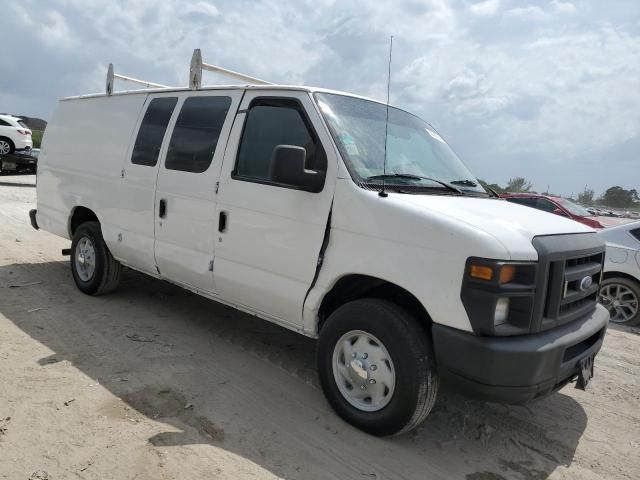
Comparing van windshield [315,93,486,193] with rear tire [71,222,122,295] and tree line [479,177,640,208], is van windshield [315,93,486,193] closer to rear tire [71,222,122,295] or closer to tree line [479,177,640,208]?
rear tire [71,222,122,295]

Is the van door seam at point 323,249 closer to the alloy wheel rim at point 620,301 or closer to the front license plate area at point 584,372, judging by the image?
the front license plate area at point 584,372

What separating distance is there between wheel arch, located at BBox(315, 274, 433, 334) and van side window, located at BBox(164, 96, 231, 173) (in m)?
1.57

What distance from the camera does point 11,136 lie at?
17500 millimetres

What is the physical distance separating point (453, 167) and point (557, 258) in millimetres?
1493

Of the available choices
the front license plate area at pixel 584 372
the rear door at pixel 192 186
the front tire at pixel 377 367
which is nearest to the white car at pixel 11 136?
the rear door at pixel 192 186

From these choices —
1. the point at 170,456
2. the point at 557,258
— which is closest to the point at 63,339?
the point at 170,456

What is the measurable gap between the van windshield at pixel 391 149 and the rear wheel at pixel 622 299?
358cm

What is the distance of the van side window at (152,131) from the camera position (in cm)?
482

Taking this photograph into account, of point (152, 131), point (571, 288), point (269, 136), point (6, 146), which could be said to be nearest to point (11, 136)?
point (6, 146)

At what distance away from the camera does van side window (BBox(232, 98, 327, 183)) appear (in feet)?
11.9

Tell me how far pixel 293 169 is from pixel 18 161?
17.5 meters

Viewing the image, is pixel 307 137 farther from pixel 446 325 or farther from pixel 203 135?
pixel 446 325

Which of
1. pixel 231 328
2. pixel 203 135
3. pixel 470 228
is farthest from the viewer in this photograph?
pixel 231 328

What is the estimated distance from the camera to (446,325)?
2.92m
